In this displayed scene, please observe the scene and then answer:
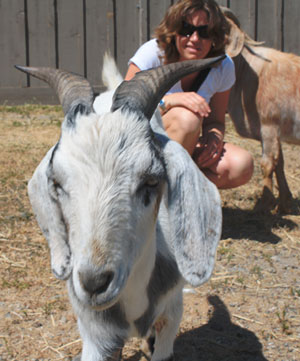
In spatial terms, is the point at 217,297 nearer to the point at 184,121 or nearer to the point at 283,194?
the point at 184,121

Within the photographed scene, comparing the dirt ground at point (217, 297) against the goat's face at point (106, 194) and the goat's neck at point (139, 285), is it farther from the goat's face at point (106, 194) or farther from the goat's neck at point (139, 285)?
the goat's face at point (106, 194)

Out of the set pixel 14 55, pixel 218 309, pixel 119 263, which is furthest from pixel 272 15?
pixel 119 263

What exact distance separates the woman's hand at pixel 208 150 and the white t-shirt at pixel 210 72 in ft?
0.90

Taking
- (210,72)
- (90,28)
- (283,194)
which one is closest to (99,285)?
(210,72)

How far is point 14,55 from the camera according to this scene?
7.73 metres

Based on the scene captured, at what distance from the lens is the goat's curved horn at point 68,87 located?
6.51 ft

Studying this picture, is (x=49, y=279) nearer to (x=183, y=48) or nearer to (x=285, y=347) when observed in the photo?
(x=285, y=347)

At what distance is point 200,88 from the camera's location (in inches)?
148

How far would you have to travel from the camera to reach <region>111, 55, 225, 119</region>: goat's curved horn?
1.92 metres

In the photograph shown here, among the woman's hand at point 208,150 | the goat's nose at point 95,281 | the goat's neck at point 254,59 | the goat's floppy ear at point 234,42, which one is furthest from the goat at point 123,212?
the goat's neck at point 254,59

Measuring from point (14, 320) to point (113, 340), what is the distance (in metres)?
0.91

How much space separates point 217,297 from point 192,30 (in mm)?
A: 1798

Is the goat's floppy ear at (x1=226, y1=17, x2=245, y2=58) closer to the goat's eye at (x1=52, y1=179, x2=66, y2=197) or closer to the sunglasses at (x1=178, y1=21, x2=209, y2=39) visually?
the sunglasses at (x1=178, y1=21, x2=209, y2=39)

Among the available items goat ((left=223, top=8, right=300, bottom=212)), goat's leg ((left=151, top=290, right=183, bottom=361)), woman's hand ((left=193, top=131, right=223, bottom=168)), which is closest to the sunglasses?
woman's hand ((left=193, top=131, right=223, bottom=168))
